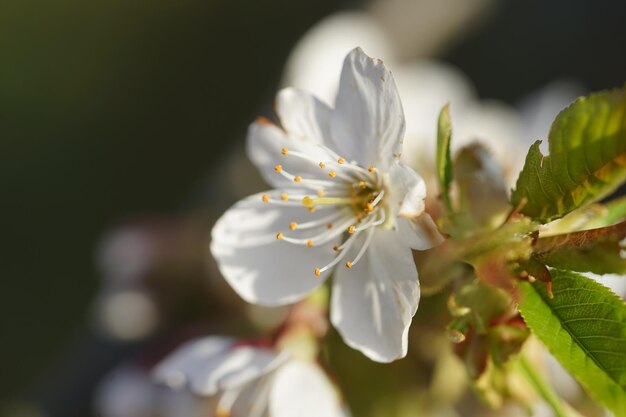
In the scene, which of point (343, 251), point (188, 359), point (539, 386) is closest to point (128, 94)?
point (188, 359)

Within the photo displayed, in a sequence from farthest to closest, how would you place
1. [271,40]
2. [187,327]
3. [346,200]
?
1. [271,40]
2. [187,327]
3. [346,200]

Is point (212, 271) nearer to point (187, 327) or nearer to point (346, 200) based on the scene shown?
point (187, 327)

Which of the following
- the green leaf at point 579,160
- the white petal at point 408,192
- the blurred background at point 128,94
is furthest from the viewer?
the blurred background at point 128,94

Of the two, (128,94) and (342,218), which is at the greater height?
(342,218)

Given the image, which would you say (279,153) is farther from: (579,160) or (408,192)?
(579,160)

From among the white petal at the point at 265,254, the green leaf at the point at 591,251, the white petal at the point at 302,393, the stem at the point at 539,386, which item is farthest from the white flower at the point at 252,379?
the green leaf at the point at 591,251

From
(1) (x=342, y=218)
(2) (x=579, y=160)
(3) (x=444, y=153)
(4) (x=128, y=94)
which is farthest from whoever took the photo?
(4) (x=128, y=94)

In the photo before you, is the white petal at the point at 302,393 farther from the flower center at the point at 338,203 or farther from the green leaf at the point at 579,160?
the green leaf at the point at 579,160

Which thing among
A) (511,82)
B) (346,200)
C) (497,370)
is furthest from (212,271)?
(511,82)
